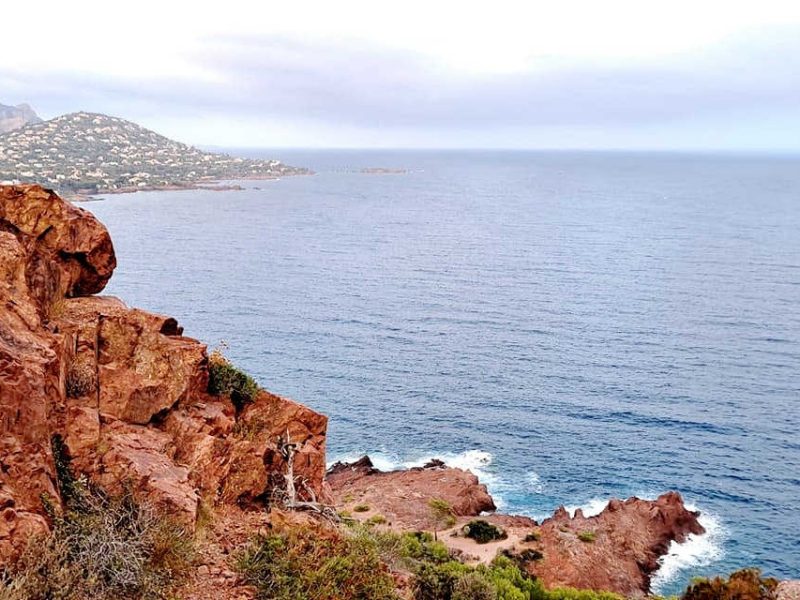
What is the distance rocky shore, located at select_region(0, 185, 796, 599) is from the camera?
13617 mm

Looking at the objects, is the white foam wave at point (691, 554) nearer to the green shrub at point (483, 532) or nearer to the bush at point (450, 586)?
the green shrub at point (483, 532)

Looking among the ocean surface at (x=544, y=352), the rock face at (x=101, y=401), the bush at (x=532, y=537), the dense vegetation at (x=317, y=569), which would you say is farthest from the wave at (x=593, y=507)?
the rock face at (x=101, y=401)

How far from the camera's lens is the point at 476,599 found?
21375 mm

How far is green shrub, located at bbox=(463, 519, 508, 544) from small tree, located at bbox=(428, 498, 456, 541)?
2.15 m

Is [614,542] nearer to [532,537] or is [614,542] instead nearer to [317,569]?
[532,537]

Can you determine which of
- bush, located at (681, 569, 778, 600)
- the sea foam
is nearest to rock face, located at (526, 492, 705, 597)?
the sea foam

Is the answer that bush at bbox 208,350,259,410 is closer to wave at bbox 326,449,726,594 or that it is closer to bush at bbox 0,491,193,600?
bush at bbox 0,491,193,600

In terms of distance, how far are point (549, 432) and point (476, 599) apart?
130 ft

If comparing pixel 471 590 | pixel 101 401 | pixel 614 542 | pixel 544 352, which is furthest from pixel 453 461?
pixel 101 401

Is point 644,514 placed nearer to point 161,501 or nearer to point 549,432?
point 549,432

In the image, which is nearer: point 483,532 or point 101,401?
point 101,401

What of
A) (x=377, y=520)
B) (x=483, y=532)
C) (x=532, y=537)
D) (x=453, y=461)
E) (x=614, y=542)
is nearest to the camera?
(x=532, y=537)

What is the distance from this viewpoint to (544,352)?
7650cm

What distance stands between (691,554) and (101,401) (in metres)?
41.0
